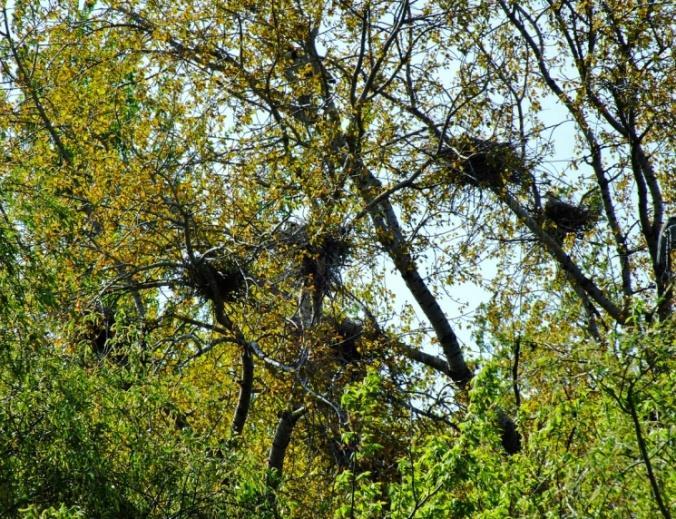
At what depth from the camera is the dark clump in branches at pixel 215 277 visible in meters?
10.5

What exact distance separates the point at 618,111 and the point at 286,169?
11.7 ft

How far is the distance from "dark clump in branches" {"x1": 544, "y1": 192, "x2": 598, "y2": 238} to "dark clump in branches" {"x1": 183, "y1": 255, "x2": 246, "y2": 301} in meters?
3.96

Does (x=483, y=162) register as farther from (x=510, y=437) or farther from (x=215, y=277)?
(x=215, y=277)

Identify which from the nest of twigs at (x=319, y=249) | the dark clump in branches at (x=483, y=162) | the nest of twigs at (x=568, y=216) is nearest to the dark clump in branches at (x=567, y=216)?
the nest of twigs at (x=568, y=216)

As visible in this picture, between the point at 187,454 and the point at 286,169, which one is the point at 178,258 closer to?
the point at 286,169

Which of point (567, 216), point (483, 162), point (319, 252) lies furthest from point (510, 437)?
point (319, 252)

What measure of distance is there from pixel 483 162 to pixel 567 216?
70.5 inches

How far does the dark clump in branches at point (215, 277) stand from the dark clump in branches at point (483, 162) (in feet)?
7.55

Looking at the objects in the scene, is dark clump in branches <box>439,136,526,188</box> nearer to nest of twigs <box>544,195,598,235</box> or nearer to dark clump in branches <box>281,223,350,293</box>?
nest of twigs <box>544,195,598,235</box>

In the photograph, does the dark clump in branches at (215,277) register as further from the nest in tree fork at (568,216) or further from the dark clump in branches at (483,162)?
the nest in tree fork at (568,216)

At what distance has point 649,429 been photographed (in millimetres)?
6234

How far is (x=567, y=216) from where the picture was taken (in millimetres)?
13602

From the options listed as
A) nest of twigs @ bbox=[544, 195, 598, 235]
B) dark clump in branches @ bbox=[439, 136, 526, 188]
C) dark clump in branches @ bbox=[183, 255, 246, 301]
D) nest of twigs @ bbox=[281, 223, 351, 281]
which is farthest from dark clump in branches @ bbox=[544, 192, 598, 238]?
dark clump in branches @ bbox=[183, 255, 246, 301]

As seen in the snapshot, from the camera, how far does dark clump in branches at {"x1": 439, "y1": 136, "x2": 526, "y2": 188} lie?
1187 cm
